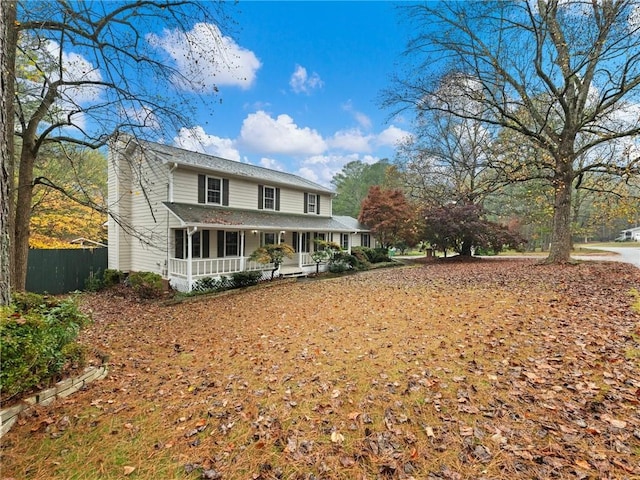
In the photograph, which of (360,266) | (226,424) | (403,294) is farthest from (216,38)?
(360,266)

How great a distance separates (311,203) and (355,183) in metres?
28.1

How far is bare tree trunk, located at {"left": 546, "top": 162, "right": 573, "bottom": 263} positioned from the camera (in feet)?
41.7

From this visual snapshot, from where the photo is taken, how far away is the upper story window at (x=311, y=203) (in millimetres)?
19734

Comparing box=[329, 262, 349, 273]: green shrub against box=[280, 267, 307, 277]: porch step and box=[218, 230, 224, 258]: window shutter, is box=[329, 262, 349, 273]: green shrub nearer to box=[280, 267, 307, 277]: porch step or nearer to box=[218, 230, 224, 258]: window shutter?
box=[280, 267, 307, 277]: porch step

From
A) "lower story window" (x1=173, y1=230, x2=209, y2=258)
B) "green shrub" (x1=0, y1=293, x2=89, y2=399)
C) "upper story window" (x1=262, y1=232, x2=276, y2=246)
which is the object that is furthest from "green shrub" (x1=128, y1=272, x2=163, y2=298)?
"green shrub" (x1=0, y1=293, x2=89, y2=399)

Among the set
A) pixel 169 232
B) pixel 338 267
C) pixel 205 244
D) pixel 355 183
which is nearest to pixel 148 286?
pixel 169 232

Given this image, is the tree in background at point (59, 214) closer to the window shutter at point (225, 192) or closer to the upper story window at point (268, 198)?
the window shutter at point (225, 192)

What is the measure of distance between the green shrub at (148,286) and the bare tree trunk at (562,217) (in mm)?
17348

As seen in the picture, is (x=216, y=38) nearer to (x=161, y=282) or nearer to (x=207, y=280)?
(x=207, y=280)

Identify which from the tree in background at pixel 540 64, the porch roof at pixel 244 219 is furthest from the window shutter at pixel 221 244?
the tree in background at pixel 540 64

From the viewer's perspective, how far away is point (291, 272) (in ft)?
53.6

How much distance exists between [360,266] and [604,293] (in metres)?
12.3

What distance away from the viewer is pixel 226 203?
15.1 meters

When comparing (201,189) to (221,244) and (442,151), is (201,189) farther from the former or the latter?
(442,151)
